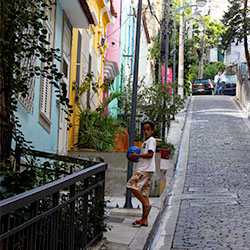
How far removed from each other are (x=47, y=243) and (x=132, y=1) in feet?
88.7

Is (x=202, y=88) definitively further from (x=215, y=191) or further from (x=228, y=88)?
(x=215, y=191)

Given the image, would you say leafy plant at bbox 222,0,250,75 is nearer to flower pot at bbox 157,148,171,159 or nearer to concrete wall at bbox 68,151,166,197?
flower pot at bbox 157,148,171,159

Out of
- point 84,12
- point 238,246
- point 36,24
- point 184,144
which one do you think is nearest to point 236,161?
point 184,144

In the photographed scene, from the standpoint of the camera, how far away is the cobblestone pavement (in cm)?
Result: 821

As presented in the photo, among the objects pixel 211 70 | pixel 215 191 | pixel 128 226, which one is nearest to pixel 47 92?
pixel 128 226

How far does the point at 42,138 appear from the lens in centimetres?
1042

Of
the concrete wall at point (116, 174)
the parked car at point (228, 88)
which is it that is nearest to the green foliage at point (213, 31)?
the parked car at point (228, 88)

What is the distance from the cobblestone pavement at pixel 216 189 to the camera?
821cm

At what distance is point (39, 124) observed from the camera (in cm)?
1013

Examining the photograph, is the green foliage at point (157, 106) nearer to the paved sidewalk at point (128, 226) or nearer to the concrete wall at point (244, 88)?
the paved sidewalk at point (128, 226)

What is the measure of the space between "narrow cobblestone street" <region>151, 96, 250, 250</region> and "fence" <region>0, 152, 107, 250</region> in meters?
1.75

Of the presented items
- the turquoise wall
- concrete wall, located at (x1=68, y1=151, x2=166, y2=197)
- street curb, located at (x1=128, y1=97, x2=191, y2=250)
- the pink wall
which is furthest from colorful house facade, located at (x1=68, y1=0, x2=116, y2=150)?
street curb, located at (x1=128, y1=97, x2=191, y2=250)

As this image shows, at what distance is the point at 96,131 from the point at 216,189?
128 inches

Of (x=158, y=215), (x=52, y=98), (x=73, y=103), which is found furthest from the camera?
(x=73, y=103)
